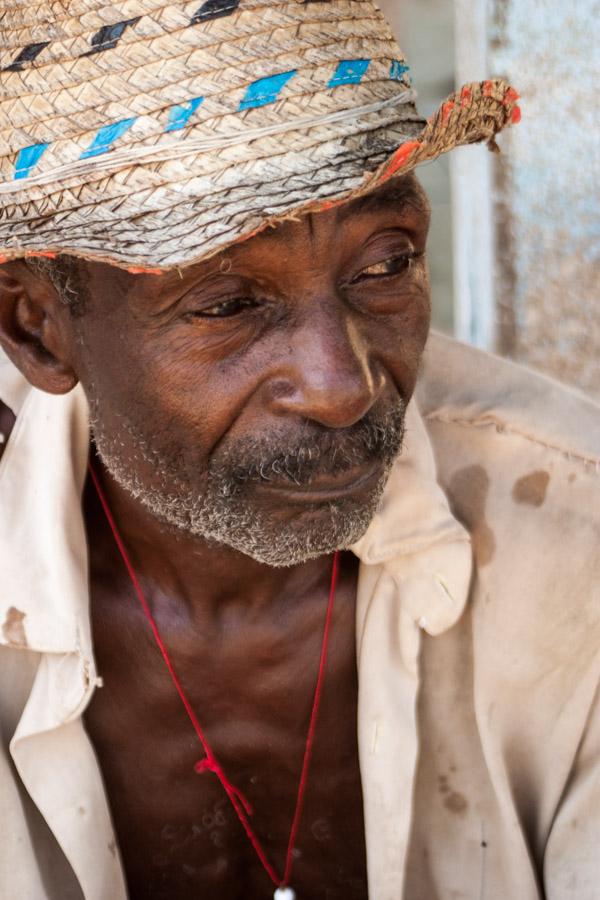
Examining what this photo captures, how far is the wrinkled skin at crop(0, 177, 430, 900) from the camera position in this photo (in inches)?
72.4

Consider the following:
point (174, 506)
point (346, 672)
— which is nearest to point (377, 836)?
point (346, 672)

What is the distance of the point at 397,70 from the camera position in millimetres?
1914

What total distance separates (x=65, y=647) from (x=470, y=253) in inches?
67.9

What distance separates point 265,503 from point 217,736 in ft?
2.02

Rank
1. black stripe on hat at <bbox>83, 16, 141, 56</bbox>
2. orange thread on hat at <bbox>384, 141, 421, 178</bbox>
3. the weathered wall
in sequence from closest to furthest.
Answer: orange thread on hat at <bbox>384, 141, 421, 178</bbox>
black stripe on hat at <bbox>83, 16, 141, 56</bbox>
the weathered wall

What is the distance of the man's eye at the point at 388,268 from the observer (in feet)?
6.31

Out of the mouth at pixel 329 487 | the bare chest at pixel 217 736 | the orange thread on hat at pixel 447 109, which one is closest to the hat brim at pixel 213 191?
the orange thread on hat at pixel 447 109

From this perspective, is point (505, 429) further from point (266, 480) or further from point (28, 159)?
point (28, 159)

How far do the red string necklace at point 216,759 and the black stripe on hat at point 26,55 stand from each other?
0.79 m

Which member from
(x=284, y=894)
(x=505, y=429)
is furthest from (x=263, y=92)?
(x=284, y=894)

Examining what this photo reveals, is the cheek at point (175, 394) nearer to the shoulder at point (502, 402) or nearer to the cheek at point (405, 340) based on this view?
the cheek at point (405, 340)

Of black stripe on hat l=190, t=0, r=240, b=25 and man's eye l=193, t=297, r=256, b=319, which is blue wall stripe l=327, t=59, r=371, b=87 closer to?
black stripe on hat l=190, t=0, r=240, b=25

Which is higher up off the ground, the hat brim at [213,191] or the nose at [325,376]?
the hat brim at [213,191]

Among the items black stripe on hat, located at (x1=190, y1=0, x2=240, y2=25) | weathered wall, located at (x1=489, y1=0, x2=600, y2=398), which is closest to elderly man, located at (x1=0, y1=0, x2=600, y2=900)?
black stripe on hat, located at (x1=190, y1=0, x2=240, y2=25)
